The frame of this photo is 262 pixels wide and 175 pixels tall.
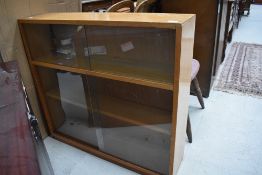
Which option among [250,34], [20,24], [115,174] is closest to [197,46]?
[115,174]

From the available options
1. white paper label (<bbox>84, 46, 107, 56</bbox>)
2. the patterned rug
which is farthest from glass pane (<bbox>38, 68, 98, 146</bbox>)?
the patterned rug

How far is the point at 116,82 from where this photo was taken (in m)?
1.47

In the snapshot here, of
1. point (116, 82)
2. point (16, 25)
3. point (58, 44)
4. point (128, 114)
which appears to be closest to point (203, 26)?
point (116, 82)

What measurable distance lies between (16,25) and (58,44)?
0.28 metres

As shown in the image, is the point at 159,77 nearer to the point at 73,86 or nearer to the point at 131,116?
the point at 131,116

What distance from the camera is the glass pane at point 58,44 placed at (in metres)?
1.28

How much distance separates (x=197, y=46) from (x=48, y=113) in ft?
4.41

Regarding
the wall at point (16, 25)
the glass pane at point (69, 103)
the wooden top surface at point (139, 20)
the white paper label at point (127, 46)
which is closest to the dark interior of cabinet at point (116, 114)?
the glass pane at point (69, 103)

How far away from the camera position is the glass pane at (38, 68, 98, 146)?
152cm

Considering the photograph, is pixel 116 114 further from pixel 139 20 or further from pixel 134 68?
pixel 139 20

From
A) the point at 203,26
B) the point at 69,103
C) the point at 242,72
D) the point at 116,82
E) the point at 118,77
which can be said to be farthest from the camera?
the point at 242,72

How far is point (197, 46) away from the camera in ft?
6.42

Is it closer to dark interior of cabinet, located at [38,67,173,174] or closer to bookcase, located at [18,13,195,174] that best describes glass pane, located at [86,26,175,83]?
bookcase, located at [18,13,195,174]

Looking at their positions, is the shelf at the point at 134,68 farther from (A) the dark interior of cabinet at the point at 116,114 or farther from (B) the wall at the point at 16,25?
(B) the wall at the point at 16,25
